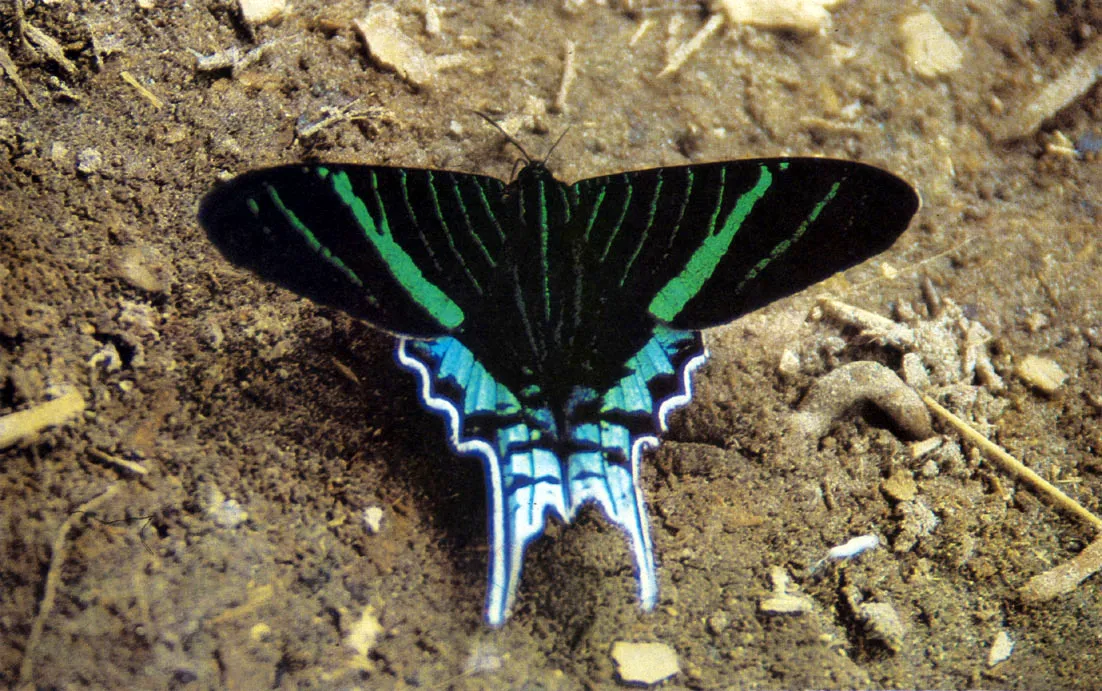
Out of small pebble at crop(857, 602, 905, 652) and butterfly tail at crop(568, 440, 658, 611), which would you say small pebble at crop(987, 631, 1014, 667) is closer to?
small pebble at crop(857, 602, 905, 652)

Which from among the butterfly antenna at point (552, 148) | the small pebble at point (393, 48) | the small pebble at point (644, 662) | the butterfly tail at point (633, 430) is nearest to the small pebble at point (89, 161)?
the small pebble at point (393, 48)

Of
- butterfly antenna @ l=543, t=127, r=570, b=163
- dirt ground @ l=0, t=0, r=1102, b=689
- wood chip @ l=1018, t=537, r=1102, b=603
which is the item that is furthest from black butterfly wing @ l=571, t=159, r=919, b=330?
wood chip @ l=1018, t=537, r=1102, b=603

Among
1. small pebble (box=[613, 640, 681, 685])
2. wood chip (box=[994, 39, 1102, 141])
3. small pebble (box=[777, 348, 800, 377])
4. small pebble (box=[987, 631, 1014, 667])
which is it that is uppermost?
wood chip (box=[994, 39, 1102, 141])

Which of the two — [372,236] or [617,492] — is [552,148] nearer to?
[372,236]

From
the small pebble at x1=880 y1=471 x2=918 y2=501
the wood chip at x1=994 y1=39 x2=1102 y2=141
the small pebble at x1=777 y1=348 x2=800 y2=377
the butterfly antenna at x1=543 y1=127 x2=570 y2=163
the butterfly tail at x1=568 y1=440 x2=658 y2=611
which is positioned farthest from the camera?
the wood chip at x1=994 y1=39 x2=1102 y2=141

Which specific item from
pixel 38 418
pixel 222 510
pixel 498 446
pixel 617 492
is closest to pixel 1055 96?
pixel 617 492

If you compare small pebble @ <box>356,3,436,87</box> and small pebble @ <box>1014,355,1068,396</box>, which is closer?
small pebble @ <box>1014,355,1068,396</box>
